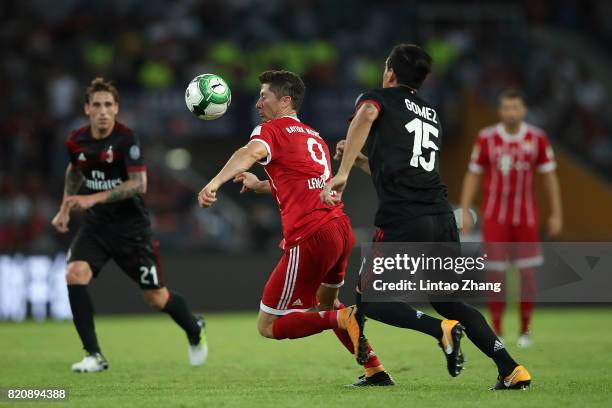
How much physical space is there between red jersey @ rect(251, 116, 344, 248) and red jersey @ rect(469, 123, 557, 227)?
4.32m

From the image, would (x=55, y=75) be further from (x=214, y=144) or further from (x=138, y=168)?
(x=138, y=168)

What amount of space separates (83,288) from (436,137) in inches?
139

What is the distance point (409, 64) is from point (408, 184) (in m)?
0.78

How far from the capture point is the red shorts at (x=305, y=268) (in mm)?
7254

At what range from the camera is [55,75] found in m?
19.2

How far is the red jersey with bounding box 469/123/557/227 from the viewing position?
36.9ft

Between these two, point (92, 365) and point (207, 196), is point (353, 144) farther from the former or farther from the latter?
point (92, 365)

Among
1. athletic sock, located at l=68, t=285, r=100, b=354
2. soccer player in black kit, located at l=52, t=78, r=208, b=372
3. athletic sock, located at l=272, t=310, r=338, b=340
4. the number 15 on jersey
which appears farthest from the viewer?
soccer player in black kit, located at l=52, t=78, r=208, b=372

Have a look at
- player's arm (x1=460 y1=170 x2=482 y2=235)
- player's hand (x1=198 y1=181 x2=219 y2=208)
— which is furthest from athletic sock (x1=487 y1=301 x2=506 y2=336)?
player's hand (x1=198 y1=181 x2=219 y2=208)

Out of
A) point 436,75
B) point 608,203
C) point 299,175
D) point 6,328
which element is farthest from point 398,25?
point 299,175

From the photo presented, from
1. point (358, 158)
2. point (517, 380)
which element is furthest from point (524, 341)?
point (358, 158)

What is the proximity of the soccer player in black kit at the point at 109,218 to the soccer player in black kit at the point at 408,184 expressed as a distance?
2.80m

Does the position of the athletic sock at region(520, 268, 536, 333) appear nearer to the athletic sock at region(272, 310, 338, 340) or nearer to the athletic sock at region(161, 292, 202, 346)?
the athletic sock at region(161, 292, 202, 346)

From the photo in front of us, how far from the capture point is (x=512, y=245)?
37.2ft
